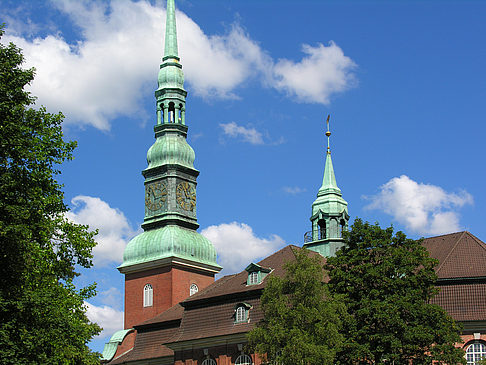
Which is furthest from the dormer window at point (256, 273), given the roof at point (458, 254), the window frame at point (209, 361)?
the roof at point (458, 254)

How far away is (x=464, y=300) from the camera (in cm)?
4362

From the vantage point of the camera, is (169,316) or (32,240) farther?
(169,316)

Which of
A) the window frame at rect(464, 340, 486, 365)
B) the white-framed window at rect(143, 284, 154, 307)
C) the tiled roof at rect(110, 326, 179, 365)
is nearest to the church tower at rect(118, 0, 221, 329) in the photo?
the white-framed window at rect(143, 284, 154, 307)

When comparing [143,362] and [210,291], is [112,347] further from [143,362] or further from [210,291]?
[210,291]

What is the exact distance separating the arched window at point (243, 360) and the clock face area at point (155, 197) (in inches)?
854

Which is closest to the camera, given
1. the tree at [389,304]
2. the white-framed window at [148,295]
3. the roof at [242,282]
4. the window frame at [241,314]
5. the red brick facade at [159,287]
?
the tree at [389,304]

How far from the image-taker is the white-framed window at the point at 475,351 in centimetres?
4300

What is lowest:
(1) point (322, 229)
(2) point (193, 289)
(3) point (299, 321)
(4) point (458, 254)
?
(3) point (299, 321)

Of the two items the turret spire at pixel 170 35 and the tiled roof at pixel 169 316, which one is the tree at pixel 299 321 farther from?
the turret spire at pixel 170 35

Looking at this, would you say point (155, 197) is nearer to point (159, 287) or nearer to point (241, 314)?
point (159, 287)

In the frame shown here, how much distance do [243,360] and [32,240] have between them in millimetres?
21449

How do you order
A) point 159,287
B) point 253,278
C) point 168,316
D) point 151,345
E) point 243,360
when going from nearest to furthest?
1. point 243,360
2. point 253,278
3. point 151,345
4. point 168,316
5. point 159,287

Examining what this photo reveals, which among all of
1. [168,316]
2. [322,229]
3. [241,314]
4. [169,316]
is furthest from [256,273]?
[322,229]

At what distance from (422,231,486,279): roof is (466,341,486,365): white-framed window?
3.79m
